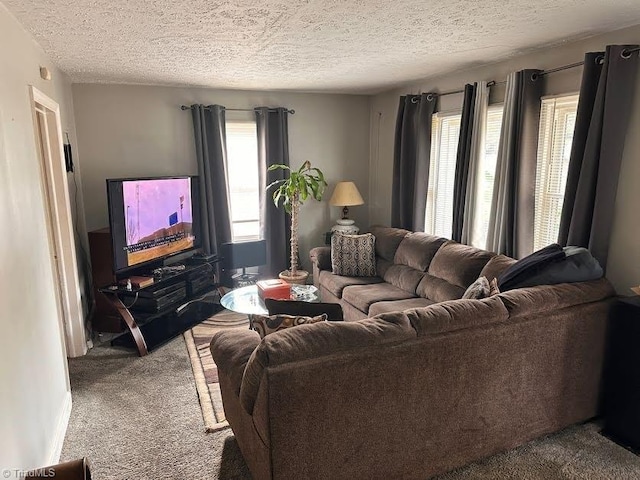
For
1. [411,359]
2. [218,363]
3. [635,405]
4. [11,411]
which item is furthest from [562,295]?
[11,411]

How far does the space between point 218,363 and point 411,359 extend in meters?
0.97

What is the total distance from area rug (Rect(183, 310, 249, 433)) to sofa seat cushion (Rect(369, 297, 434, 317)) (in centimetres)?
133

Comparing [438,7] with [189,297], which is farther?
[189,297]

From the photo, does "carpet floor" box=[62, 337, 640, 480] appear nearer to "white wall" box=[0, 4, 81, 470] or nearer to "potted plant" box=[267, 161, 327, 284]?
"white wall" box=[0, 4, 81, 470]

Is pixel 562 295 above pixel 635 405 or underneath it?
above

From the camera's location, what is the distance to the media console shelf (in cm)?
378

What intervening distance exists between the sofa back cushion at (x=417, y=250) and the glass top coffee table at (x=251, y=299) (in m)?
0.98

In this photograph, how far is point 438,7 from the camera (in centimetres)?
227

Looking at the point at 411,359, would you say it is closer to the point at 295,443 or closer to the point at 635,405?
the point at 295,443

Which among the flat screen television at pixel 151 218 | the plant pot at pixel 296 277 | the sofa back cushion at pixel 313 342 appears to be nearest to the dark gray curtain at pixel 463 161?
the plant pot at pixel 296 277

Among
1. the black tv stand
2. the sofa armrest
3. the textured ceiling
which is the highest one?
the textured ceiling

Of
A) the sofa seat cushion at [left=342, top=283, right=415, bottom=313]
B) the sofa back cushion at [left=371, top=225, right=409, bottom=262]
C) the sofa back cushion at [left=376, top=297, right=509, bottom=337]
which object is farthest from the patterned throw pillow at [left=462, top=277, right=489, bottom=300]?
the sofa back cushion at [left=371, top=225, right=409, bottom=262]

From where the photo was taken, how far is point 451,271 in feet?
12.1

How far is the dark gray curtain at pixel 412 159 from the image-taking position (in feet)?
15.1
